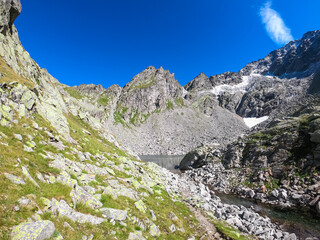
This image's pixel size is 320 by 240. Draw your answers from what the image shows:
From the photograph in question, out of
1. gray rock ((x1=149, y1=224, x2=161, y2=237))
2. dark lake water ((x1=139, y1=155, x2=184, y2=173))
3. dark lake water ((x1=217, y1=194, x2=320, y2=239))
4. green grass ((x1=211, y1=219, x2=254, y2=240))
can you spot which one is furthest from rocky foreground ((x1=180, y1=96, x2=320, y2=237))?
gray rock ((x1=149, y1=224, x2=161, y2=237))

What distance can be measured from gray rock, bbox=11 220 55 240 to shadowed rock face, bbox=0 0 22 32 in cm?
5400

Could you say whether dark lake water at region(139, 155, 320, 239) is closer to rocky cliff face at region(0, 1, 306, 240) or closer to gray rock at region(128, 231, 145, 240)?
rocky cliff face at region(0, 1, 306, 240)

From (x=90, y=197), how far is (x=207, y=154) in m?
43.6

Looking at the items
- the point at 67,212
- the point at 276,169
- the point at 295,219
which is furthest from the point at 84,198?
the point at 276,169

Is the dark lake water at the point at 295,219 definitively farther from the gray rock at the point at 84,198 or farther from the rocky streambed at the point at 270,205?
the gray rock at the point at 84,198

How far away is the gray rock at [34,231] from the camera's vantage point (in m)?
6.30

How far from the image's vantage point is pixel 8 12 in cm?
4291

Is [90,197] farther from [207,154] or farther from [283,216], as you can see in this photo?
[207,154]

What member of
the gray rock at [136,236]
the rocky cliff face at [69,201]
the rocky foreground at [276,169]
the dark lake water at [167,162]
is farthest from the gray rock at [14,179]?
the dark lake water at [167,162]

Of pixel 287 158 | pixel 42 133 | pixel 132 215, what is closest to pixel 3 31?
pixel 42 133

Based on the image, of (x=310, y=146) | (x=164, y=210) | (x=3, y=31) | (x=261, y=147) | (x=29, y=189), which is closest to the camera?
(x=29, y=189)

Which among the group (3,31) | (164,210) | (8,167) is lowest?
(164,210)

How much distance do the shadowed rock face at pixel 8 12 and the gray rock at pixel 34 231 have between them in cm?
5400

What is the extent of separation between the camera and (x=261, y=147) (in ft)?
122
